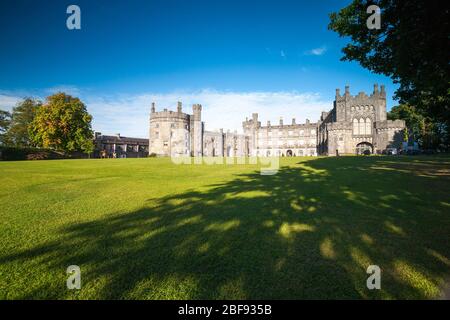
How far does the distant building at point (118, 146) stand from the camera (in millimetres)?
59747

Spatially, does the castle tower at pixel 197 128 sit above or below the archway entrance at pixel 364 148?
above

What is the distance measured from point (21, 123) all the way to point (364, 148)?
3157 inches

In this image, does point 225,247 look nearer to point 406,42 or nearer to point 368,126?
Result: point 406,42

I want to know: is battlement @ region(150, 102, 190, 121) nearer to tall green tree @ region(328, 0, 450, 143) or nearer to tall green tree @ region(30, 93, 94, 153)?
tall green tree @ region(30, 93, 94, 153)

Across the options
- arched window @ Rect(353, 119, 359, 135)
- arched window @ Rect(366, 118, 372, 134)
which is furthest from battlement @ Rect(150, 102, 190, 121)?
arched window @ Rect(366, 118, 372, 134)

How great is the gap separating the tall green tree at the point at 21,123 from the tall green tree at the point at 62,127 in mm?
16822

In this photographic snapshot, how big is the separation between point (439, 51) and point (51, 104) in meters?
48.8

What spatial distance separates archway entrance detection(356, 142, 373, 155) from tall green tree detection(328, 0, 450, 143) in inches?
1670

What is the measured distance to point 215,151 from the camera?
66.8m

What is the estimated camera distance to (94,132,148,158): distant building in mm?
59747

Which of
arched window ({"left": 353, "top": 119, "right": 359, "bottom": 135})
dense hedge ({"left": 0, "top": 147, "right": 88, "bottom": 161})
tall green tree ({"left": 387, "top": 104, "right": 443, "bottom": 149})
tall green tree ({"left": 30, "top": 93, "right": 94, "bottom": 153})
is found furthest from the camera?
arched window ({"left": 353, "top": 119, "right": 359, "bottom": 135})

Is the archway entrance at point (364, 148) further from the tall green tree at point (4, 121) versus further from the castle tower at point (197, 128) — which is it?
the tall green tree at point (4, 121)

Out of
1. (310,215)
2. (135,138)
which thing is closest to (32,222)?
(310,215)

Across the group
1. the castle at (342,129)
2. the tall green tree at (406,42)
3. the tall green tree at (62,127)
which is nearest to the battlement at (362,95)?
the castle at (342,129)
